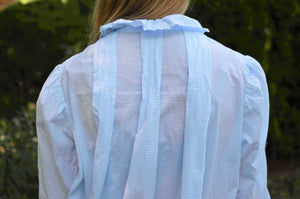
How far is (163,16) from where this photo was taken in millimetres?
1739

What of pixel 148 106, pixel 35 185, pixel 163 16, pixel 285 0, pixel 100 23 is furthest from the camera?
pixel 285 0

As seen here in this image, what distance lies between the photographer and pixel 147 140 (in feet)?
5.30

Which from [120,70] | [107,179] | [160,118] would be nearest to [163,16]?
[120,70]

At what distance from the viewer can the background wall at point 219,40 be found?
471cm

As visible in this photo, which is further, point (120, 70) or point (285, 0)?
point (285, 0)

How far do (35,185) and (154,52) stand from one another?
96.0 inches

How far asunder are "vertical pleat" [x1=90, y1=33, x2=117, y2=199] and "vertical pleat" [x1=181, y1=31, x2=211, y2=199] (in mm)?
253

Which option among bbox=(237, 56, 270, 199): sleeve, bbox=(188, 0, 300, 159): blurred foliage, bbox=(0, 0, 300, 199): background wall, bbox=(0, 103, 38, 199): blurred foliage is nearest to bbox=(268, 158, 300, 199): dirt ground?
bbox=(0, 0, 300, 199): background wall

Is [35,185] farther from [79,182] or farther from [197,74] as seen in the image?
[197,74]

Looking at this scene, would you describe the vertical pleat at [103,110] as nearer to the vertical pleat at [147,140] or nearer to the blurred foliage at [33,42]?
the vertical pleat at [147,140]

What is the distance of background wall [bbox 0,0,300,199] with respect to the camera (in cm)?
471

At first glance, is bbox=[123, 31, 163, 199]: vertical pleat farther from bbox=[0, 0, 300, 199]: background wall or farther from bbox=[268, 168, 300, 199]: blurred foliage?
bbox=[268, 168, 300, 199]: blurred foliage

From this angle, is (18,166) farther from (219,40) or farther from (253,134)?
(253,134)

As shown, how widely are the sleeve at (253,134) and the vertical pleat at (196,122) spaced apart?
6.0 inches
